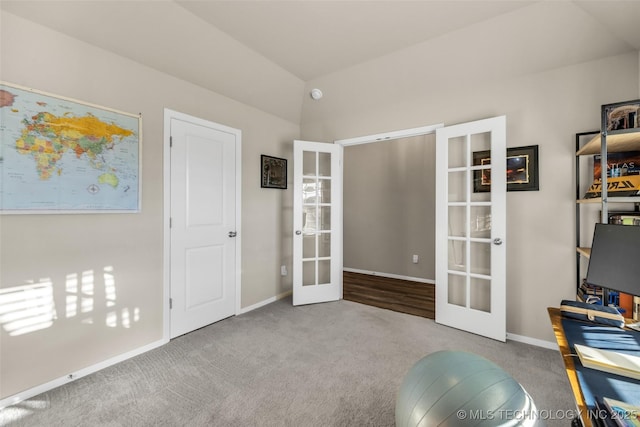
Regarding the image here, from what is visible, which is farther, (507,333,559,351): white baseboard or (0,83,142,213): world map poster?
(507,333,559,351): white baseboard

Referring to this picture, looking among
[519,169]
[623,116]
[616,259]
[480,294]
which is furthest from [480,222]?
[616,259]

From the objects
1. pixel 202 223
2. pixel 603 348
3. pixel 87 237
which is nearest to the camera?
pixel 603 348

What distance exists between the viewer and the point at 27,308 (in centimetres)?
187

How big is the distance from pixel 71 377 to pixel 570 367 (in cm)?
300

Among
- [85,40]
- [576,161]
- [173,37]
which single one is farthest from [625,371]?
[85,40]

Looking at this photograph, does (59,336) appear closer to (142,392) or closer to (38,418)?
(38,418)

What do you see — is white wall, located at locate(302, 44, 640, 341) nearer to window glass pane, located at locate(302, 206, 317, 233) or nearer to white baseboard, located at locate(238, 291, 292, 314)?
window glass pane, located at locate(302, 206, 317, 233)

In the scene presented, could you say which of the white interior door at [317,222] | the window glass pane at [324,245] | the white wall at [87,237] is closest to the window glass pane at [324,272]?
the white interior door at [317,222]

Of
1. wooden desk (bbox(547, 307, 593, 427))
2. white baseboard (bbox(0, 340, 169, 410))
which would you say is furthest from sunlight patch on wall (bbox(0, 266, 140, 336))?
wooden desk (bbox(547, 307, 593, 427))

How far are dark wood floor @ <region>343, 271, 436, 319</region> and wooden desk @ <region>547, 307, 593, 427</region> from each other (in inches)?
71.5

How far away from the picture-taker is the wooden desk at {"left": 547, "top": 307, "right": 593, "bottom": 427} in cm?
82

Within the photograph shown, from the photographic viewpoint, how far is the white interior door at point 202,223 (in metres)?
2.72

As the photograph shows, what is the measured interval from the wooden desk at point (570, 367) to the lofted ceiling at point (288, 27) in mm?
2082

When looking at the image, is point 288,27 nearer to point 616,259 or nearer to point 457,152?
point 457,152
